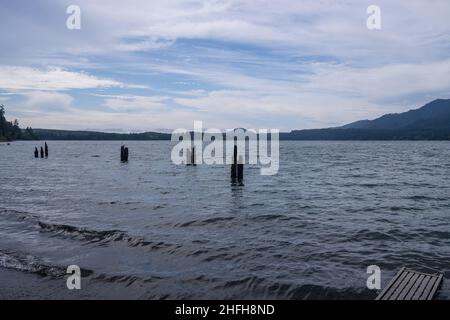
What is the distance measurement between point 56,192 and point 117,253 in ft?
65.3

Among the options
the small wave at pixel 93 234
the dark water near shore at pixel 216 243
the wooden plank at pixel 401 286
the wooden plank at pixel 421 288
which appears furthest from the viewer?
the small wave at pixel 93 234

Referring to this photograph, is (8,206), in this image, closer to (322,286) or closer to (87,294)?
(87,294)

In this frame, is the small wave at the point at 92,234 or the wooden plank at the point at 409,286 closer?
the wooden plank at the point at 409,286

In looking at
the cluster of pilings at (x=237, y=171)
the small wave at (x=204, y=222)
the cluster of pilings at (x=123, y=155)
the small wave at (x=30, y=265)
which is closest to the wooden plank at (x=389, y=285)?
the small wave at (x=30, y=265)

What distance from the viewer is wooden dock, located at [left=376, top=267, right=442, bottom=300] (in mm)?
10117

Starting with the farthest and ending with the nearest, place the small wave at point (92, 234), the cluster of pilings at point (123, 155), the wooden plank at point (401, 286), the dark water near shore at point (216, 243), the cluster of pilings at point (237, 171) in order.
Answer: the cluster of pilings at point (123, 155) < the cluster of pilings at point (237, 171) < the small wave at point (92, 234) < the dark water near shore at point (216, 243) < the wooden plank at point (401, 286)

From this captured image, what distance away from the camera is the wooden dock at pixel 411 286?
10.1m

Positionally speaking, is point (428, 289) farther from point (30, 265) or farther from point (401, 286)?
point (30, 265)

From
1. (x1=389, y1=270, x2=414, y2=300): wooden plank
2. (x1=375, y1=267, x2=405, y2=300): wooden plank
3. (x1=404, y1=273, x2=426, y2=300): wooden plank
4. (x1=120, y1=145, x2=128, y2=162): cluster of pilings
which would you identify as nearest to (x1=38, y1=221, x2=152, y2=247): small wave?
(x1=375, y1=267, x2=405, y2=300): wooden plank

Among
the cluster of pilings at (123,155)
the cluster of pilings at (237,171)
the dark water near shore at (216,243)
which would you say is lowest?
the dark water near shore at (216,243)

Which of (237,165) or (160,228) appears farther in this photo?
(237,165)

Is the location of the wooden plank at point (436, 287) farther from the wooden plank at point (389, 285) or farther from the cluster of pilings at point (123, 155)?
the cluster of pilings at point (123, 155)
